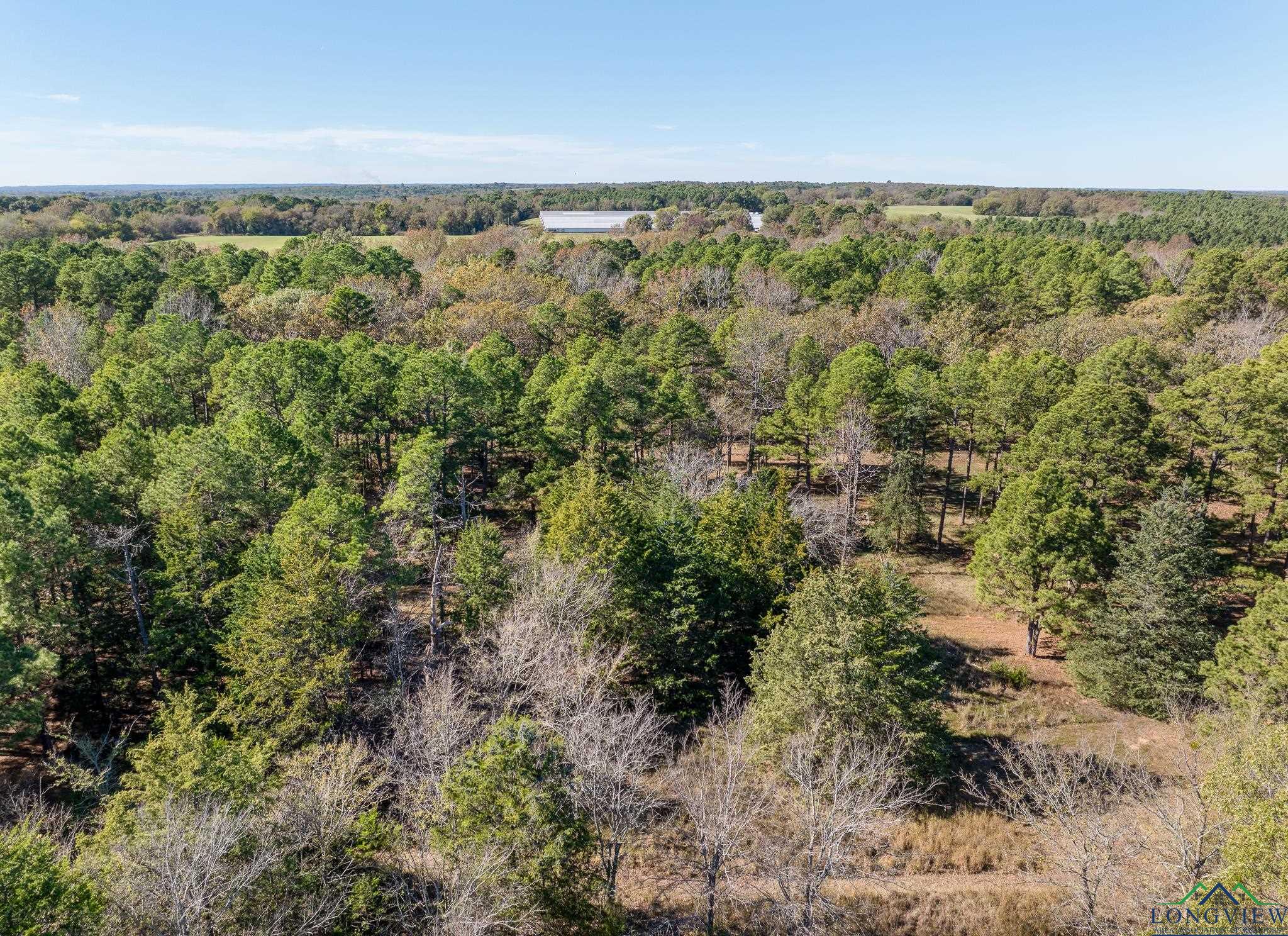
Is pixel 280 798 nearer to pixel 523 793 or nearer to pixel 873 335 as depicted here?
pixel 523 793

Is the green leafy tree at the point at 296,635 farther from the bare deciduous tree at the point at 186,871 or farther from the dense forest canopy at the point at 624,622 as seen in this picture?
the bare deciduous tree at the point at 186,871

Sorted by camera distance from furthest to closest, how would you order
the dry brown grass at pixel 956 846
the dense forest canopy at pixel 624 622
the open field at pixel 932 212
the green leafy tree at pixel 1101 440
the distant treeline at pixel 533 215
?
the open field at pixel 932 212
the distant treeline at pixel 533 215
the green leafy tree at pixel 1101 440
the dry brown grass at pixel 956 846
the dense forest canopy at pixel 624 622

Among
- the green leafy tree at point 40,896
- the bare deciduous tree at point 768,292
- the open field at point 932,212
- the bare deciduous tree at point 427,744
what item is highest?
the open field at point 932,212

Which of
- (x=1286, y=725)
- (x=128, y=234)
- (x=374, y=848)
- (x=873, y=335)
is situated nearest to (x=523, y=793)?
(x=374, y=848)

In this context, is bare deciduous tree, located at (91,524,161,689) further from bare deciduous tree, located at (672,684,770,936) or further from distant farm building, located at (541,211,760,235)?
distant farm building, located at (541,211,760,235)

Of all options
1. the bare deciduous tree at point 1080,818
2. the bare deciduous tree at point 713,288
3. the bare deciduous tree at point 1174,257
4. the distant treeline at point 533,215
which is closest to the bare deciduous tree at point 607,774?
the bare deciduous tree at point 1080,818
